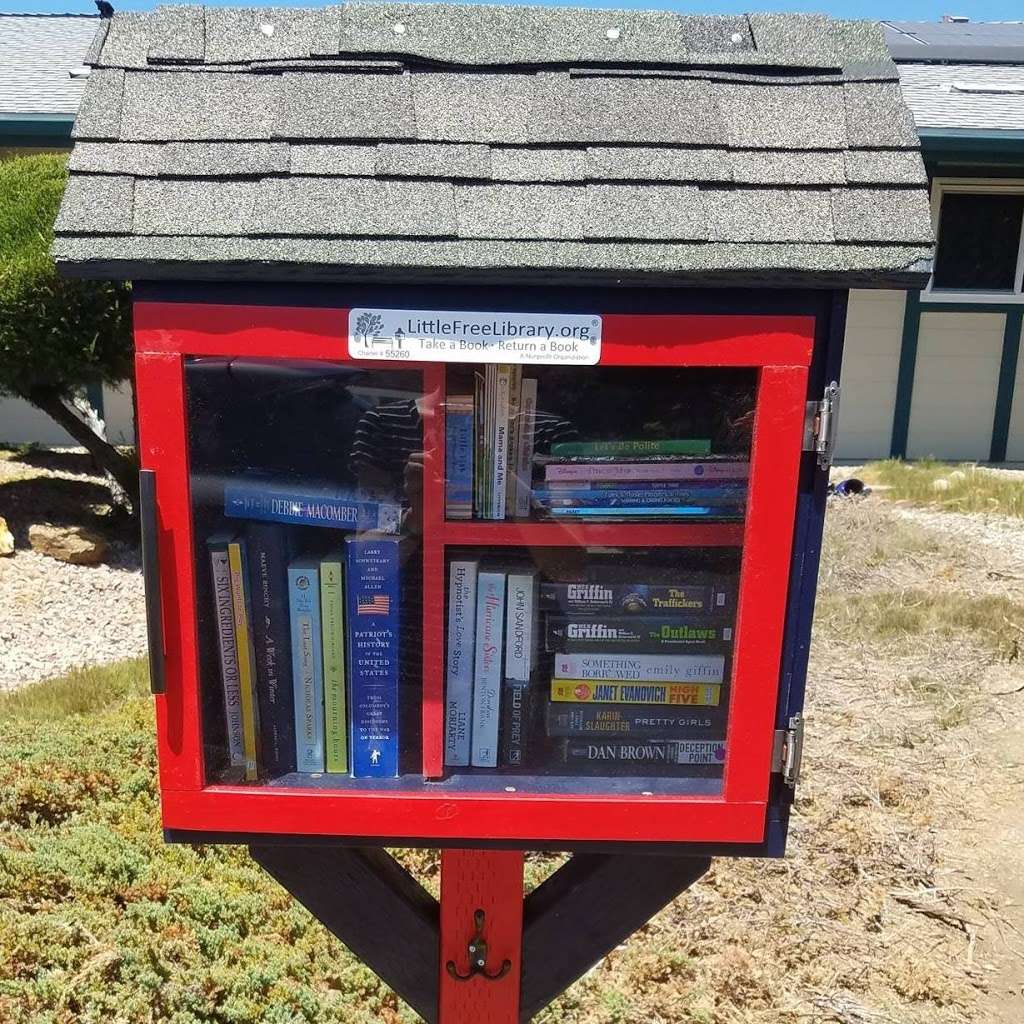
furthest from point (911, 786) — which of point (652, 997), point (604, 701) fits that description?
point (604, 701)

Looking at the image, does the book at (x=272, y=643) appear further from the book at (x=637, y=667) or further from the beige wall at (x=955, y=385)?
the beige wall at (x=955, y=385)

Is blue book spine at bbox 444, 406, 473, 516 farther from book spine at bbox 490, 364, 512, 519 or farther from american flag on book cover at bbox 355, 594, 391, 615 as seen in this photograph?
american flag on book cover at bbox 355, 594, 391, 615

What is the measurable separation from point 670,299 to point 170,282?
2.06ft

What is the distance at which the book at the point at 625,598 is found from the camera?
1.53m

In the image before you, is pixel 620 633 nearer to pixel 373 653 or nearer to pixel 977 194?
pixel 373 653

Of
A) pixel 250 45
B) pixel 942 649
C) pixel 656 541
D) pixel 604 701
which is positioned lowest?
pixel 942 649

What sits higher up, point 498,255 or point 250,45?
point 250,45

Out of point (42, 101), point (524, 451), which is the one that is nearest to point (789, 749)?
point (524, 451)

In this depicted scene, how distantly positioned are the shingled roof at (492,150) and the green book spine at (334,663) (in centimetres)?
45

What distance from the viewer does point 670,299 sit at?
4.30 feet

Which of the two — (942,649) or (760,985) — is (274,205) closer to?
(760,985)

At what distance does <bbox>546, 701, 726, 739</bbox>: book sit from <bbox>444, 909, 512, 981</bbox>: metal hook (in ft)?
1.37

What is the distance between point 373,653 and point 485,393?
412 mm

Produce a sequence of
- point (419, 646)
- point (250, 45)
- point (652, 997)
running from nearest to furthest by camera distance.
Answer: point (250, 45), point (419, 646), point (652, 997)
